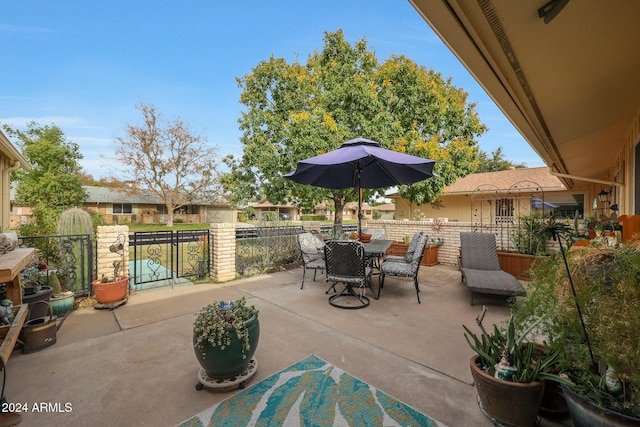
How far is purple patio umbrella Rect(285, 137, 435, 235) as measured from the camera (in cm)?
414

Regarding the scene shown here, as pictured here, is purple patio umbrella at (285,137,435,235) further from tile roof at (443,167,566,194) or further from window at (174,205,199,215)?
window at (174,205,199,215)

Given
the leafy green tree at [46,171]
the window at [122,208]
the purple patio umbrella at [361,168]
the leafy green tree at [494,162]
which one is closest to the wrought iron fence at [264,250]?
the purple patio umbrella at [361,168]

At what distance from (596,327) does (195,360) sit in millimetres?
3017

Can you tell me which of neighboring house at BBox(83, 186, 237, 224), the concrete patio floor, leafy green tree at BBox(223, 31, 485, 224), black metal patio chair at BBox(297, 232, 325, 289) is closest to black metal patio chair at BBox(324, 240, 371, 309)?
the concrete patio floor

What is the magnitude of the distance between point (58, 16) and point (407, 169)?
34.1 ft

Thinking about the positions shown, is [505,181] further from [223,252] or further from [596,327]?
[596,327]

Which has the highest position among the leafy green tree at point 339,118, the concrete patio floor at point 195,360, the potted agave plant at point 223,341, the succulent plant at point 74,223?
the leafy green tree at point 339,118

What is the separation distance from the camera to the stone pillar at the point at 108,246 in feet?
14.2

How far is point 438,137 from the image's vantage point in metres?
9.76

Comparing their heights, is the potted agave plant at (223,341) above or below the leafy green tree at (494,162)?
below

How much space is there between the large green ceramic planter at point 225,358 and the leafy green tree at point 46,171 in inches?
1016

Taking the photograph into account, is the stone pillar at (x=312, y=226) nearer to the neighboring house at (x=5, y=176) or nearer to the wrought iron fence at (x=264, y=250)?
the wrought iron fence at (x=264, y=250)

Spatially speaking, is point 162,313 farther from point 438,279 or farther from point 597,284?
point 438,279

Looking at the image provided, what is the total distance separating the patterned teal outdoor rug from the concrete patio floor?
107mm
